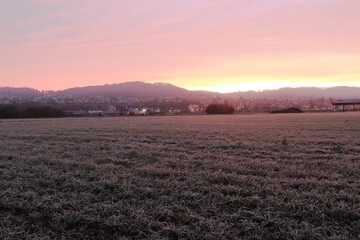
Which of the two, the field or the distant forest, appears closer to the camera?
the field

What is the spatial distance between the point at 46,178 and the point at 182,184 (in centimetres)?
402

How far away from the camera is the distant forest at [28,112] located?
89312 mm

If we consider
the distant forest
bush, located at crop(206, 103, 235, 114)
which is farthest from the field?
bush, located at crop(206, 103, 235, 114)

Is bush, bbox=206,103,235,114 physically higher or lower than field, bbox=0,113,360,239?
higher

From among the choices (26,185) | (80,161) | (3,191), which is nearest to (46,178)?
(26,185)

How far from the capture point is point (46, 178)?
9891 millimetres

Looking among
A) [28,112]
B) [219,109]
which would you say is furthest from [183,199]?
[219,109]

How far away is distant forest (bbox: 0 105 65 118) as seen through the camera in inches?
3516

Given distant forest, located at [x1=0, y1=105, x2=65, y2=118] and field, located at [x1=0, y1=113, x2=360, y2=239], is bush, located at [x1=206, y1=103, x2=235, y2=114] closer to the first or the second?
distant forest, located at [x1=0, y1=105, x2=65, y2=118]

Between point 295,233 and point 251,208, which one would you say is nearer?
point 295,233

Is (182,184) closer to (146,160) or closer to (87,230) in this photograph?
(87,230)

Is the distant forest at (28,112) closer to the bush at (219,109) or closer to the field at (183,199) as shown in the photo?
the bush at (219,109)

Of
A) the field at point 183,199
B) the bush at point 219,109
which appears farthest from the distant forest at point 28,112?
the field at point 183,199

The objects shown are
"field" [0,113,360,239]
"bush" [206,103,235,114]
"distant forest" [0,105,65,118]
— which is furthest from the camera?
"bush" [206,103,235,114]
